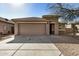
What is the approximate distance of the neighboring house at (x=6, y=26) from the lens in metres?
18.5

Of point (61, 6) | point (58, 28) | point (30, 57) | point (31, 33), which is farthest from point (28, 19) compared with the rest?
point (30, 57)

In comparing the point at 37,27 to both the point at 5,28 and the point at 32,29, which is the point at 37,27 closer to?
the point at 32,29

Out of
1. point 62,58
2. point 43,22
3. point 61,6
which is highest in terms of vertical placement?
point 61,6

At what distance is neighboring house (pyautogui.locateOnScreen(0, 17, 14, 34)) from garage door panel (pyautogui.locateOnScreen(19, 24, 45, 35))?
2.23 metres

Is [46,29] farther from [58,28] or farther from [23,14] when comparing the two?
[23,14]

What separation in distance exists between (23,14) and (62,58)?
44.6 ft

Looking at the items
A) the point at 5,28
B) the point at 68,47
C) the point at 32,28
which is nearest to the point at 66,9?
the point at 68,47

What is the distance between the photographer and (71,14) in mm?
12250

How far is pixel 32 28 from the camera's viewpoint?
63.8 feet

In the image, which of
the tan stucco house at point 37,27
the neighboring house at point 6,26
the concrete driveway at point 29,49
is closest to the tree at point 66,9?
the concrete driveway at point 29,49

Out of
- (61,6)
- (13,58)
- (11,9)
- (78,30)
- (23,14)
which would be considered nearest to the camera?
(13,58)

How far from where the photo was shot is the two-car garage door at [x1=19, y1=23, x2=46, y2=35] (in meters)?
19.4

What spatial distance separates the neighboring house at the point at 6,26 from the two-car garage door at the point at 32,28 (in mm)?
2233

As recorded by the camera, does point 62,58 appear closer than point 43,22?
Yes
